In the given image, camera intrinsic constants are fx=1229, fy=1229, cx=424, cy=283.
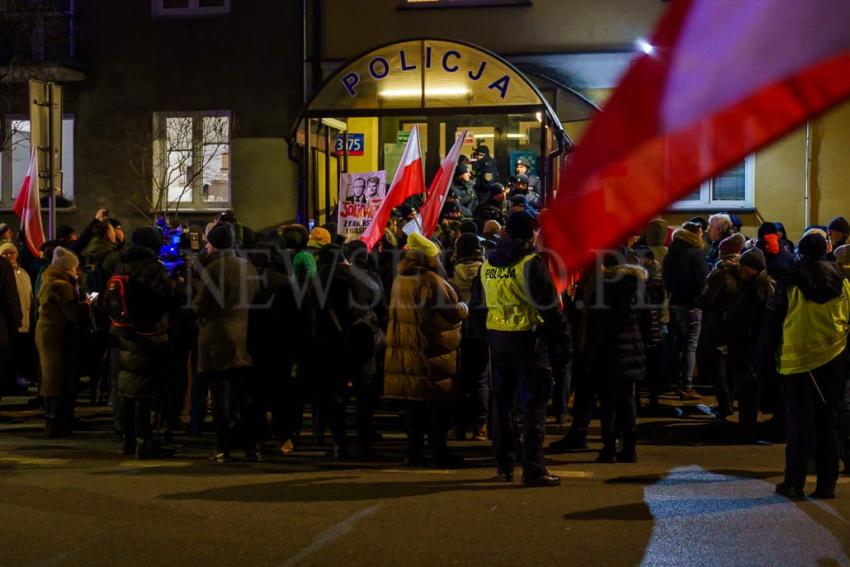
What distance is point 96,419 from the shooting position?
13.3m

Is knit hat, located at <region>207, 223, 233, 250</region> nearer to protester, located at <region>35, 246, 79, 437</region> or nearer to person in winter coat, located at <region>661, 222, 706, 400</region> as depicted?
protester, located at <region>35, 246, 79, 437</region>

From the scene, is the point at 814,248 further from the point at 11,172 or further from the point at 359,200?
the point at 11,172

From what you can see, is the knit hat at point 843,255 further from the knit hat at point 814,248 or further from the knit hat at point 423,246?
the knit hat at point 423,246

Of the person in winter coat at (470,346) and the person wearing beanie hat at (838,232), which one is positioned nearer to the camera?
the person in winter coat at (470,346)

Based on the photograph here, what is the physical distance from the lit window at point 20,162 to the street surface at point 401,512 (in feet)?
42.4

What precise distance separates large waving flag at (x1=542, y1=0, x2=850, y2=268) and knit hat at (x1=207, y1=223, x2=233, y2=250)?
764cm

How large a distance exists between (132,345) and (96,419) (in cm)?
317

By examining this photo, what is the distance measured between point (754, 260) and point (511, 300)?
334cm

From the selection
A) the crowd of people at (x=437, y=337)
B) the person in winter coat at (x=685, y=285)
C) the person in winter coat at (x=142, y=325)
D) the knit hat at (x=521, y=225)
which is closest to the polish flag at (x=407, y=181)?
the crowd of people at (x=437, y=337)

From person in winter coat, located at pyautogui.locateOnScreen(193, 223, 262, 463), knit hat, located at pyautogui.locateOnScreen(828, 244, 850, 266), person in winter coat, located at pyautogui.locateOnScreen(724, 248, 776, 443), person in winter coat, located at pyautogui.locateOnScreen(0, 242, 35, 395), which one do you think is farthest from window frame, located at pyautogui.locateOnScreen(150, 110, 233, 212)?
knit hat, located at pyautogui.locateOnScreen(828, 244, 850, 266)

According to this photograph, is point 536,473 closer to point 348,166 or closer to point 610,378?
point 610,378

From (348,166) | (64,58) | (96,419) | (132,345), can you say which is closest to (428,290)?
(132,345)

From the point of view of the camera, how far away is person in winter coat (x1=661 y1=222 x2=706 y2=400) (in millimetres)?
13305

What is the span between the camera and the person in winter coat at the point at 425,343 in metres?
9.96
